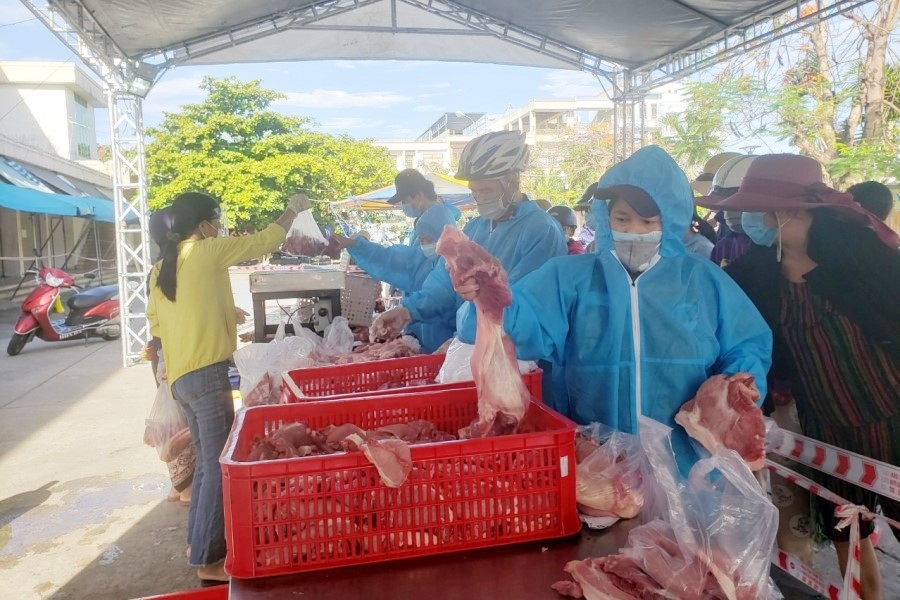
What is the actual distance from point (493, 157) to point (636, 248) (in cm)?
105

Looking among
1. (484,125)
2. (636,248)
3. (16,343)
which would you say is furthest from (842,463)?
(484,125)

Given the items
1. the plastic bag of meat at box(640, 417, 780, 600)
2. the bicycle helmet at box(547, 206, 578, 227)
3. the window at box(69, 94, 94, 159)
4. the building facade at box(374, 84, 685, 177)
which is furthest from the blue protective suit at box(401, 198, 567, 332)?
the building facade at box(374, 84, 685, 177)

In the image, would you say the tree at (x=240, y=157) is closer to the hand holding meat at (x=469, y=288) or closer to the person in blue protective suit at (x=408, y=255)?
the person in blue protective suit at (x=408, y=255)

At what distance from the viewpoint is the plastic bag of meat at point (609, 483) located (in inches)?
62.8

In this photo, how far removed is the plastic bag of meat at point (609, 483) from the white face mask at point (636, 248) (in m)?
0.56

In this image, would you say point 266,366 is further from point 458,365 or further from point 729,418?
point 729,418

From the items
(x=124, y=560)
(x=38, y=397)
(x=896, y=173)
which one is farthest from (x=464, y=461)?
(x=896, y=173)

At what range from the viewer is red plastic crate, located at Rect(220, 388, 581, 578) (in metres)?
1.34

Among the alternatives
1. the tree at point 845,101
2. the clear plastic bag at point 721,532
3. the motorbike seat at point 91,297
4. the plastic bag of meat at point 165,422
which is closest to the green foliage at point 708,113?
the tree at point 845,101

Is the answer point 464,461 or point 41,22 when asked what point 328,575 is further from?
point 41,22

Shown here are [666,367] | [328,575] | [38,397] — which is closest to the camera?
[328,575]

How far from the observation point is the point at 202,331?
10.2 feet

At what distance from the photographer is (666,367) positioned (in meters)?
1.90

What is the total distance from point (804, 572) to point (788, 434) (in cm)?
54
